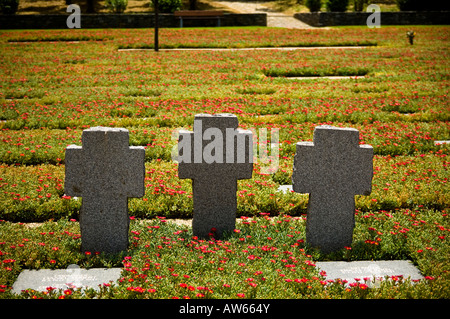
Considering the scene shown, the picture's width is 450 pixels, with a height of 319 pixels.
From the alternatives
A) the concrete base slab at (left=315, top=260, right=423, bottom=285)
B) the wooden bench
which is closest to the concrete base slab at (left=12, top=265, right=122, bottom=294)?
the concrete base slab at (left=315, top=260, right=423, bottom=285)

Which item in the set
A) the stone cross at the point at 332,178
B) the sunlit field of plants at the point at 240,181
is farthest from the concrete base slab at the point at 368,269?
the stone cross at the point at 332,178

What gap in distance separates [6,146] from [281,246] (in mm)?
5529

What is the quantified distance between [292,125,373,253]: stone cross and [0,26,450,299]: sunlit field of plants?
0.83 ft

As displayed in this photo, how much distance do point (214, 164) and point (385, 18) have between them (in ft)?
110

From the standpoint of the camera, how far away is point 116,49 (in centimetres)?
2225

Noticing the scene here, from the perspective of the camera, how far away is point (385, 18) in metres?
34.2

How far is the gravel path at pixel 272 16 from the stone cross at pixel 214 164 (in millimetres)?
30016

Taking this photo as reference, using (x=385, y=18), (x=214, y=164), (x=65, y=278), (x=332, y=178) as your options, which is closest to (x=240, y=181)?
(x=214, y=164)

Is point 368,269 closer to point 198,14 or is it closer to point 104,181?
point 104,181

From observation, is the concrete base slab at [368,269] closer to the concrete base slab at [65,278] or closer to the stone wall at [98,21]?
the concrete base slab at [65,278]

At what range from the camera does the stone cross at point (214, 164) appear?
4883 millimetres

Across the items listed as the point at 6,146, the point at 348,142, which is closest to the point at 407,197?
the point at 348,142

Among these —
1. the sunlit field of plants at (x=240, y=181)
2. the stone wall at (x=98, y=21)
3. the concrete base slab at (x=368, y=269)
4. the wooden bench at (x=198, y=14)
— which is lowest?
the concrete base slab at (x=368, y=269)

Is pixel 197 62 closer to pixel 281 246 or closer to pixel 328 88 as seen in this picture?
pixel 328 88
